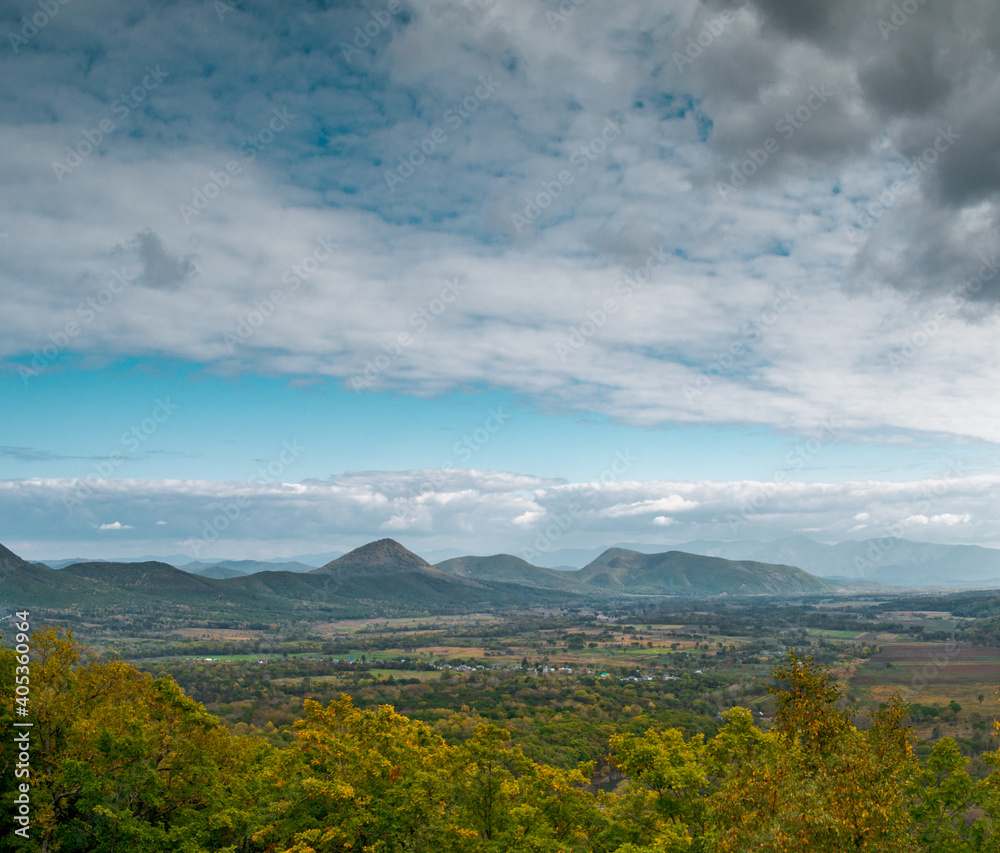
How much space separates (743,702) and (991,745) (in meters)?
56.0

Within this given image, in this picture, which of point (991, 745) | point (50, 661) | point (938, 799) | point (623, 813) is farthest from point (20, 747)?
point (991, 745)

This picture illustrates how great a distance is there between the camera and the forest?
30.8m

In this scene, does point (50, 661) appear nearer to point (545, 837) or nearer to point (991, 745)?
point (545, 837)

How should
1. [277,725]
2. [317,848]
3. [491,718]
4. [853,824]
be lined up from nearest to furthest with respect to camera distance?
[853,824] → [317,848] → [277,725] → [491,718]

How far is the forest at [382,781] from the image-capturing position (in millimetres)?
30812

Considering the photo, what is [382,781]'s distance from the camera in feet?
119

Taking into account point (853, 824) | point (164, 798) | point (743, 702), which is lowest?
point (743, 702)

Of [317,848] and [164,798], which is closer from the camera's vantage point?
[317,848]

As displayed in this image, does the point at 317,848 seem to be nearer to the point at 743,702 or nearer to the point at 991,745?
the point at 991,745

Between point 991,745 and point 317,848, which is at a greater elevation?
point 317,848

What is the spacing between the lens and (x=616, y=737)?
39.7 metres

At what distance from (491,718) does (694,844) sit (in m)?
114

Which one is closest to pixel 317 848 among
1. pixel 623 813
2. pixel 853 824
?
pixel 623 813

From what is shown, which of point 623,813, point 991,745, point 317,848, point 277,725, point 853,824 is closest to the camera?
point 853,824
